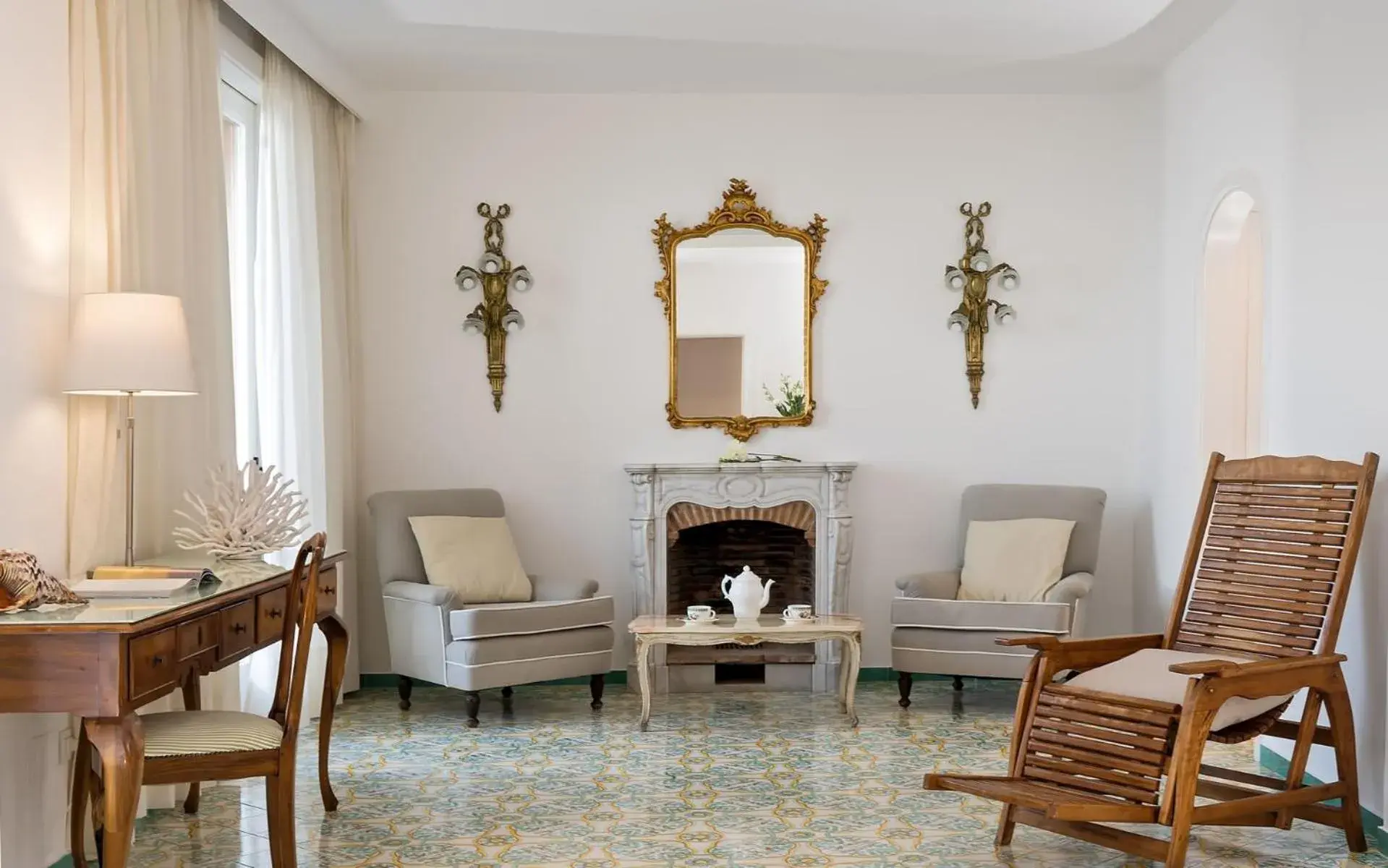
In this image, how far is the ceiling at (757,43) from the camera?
17.1 ft

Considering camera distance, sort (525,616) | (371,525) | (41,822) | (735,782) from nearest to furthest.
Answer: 1. (41,822)
2. (735,782)
3. (525,616)
4. (371,525)

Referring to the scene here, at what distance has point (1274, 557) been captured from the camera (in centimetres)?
398

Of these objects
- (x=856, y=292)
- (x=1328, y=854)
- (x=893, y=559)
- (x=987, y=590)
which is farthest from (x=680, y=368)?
(x=1328, y=854)

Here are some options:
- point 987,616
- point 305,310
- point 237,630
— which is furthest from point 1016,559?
point 237,630

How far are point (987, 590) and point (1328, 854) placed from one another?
2294 mm

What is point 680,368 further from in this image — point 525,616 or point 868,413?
point 525,616

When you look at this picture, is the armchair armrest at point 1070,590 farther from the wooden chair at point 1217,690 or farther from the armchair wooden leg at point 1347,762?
the armchair wooden leg at point 1347,762

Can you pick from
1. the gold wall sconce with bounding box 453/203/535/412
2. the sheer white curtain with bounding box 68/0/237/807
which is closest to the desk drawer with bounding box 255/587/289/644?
the sheer white curtain with bounding box 68/0/237/807

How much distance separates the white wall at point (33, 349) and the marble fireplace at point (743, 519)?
9.99 ft

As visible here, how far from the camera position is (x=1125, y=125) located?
20.7 feet

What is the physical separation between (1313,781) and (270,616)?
345 centimetres

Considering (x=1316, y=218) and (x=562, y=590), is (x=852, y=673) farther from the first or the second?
(x=1316, y=218)

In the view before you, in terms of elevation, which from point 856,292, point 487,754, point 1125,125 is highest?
point 1125,125

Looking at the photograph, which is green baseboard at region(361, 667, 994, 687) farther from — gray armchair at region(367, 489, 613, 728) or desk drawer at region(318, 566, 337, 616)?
desk drawer at region(318, 566, 337, 616)
